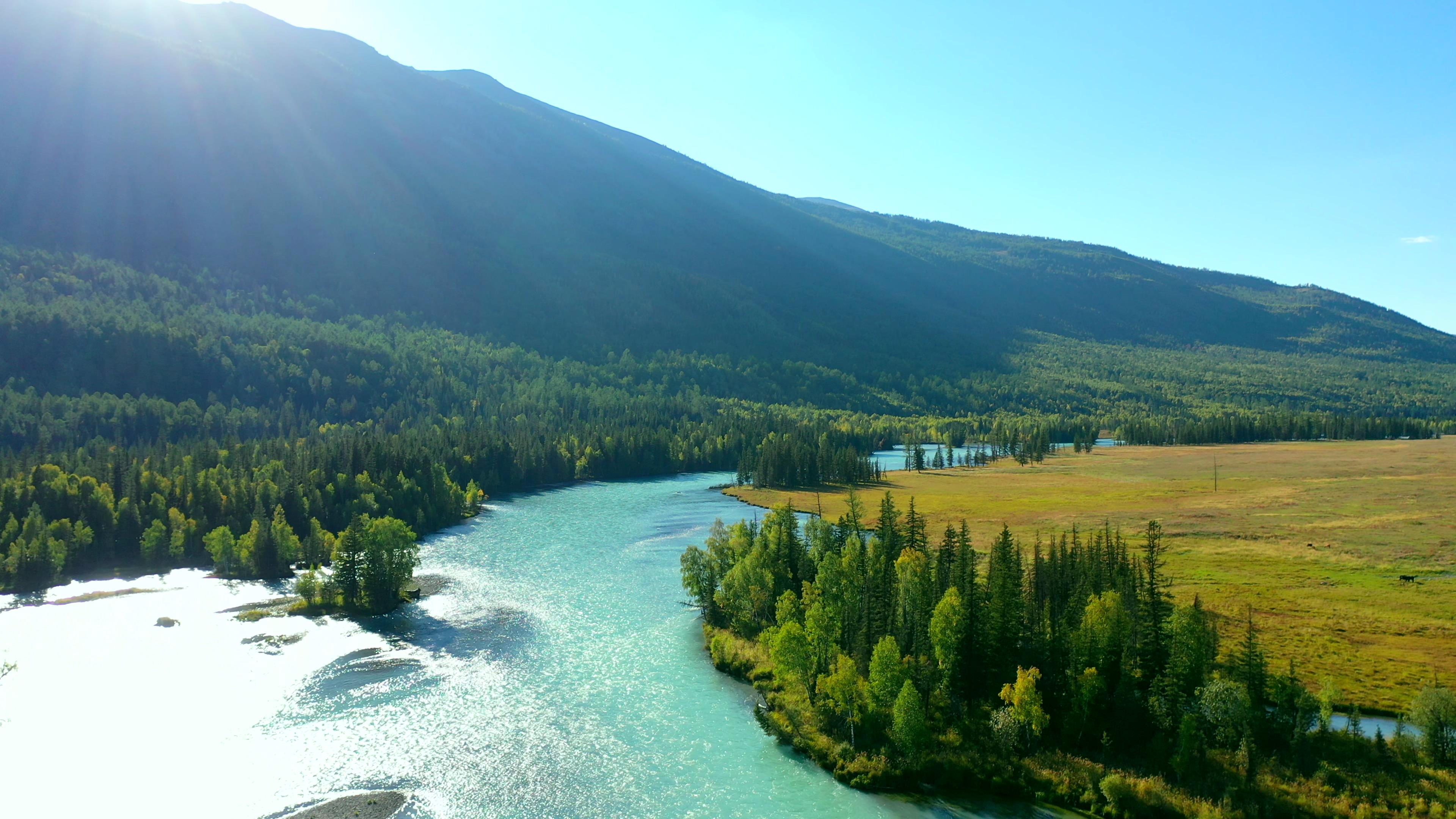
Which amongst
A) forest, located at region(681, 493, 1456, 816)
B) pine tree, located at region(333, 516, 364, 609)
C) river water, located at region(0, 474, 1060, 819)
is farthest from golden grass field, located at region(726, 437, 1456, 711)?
pine tree, located at region(333, 516, 364, 609)

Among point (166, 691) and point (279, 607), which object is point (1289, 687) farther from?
point (279, 607)

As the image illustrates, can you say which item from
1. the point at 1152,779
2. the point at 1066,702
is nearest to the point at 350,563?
the point at 1066,702

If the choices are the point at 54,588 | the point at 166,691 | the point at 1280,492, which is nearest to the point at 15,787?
the point at 166,691

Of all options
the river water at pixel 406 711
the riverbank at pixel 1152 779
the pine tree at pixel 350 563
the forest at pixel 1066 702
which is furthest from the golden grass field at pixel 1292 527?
the pine tree at pixel 350 563

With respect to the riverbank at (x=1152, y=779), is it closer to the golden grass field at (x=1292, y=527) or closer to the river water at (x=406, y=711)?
the river water at (x=406, y=711)

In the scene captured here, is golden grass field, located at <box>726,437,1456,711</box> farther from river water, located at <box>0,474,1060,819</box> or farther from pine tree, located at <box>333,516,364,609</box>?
pine tree, located at <box>333,516,364,609</box>

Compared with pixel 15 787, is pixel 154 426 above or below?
above

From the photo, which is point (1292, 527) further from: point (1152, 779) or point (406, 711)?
point (406, 711)
